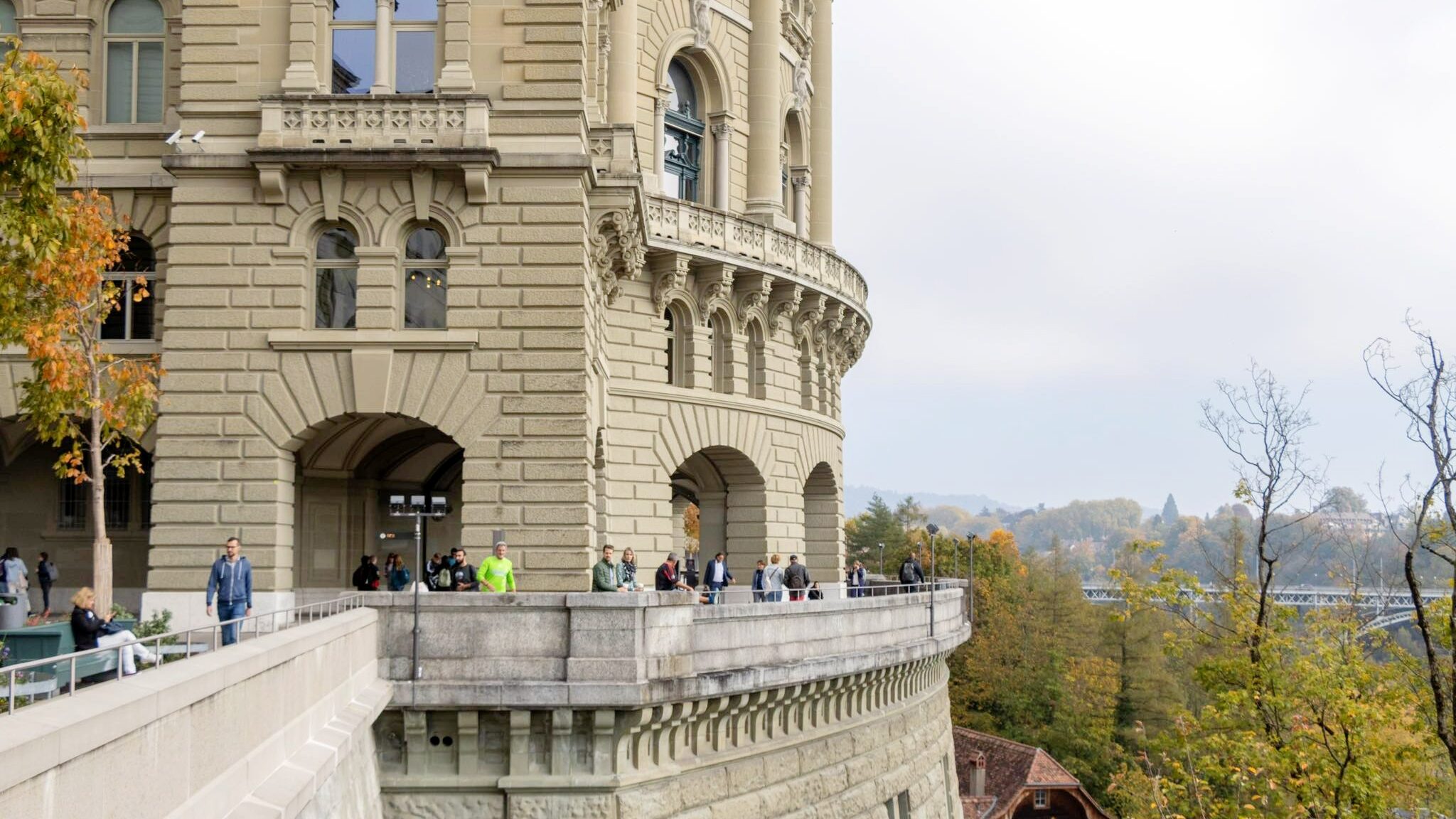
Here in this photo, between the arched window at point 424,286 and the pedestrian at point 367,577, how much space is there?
17.4ft

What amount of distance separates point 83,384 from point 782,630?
403 inches

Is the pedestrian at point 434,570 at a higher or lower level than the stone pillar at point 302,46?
lower

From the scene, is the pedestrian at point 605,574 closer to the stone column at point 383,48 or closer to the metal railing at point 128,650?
the metal railing at point 128,650

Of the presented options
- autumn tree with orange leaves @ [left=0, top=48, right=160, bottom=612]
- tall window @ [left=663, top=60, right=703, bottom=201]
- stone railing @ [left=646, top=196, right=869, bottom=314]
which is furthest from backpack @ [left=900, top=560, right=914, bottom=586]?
autumn tree with orange leaves @ [left=0, top=48, right=160, bottom=612]

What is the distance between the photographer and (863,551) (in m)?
111

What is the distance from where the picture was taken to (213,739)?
942 cm

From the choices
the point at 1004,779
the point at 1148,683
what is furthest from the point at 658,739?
the point at 1148,683

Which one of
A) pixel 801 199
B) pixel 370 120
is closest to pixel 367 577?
pixel 370 120

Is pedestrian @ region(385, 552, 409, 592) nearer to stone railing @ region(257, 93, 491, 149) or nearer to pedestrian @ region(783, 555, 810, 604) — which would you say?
pedestrian @ region(783, 555, 810, 604)

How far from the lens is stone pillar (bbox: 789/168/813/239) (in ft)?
143

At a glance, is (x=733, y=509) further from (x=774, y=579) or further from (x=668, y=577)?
(x=668, y=577)

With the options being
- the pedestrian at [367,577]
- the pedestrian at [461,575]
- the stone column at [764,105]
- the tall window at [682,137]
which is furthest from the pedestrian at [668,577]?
the stone column at [764,105]

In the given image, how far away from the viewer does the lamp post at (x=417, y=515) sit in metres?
16.6

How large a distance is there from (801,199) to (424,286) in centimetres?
2169
